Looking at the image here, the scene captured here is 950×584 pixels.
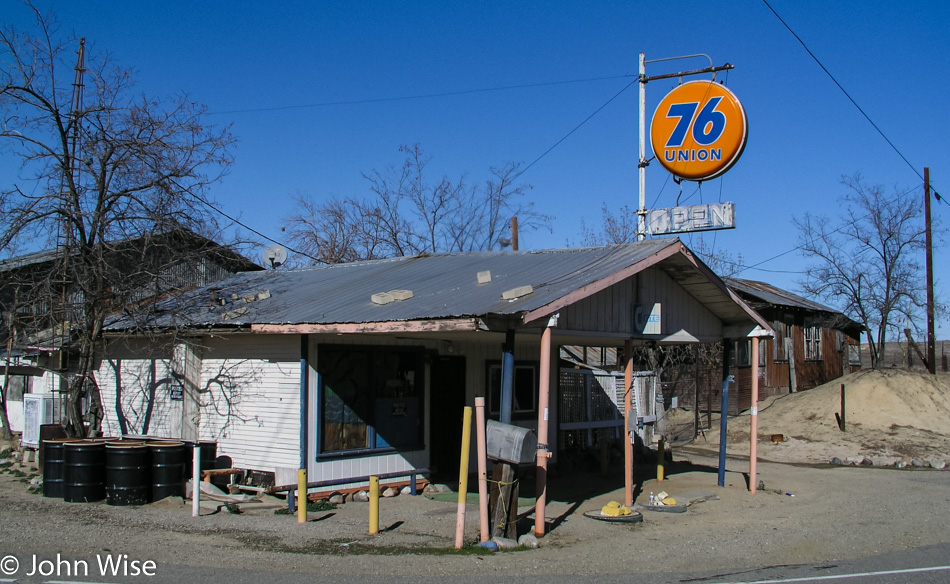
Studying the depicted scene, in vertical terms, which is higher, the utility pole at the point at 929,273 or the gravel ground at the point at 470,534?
the utility pole at the point at 929,273

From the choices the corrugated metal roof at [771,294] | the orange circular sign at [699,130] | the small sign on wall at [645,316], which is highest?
the orange circular sign at [699,130]

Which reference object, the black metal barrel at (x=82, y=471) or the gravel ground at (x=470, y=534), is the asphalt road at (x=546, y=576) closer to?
the gravel ground at (x=470, y=534)

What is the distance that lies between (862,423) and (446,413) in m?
15.6

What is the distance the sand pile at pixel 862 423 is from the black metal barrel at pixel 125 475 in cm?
1547

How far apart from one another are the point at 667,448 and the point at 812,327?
17.2 meters

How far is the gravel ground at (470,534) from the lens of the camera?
315 inches

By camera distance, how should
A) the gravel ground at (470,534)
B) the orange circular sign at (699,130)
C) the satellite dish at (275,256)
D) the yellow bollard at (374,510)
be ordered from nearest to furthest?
the gravel ground at (470,534) → the yellow bollard at (374,510) → the orange circular sign at (699,130) → the satellite dish at (275,256)

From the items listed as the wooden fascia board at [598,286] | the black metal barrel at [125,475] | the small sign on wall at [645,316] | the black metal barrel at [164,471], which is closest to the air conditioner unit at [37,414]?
the black metal barrel at [125,475]

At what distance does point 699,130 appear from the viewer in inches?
535

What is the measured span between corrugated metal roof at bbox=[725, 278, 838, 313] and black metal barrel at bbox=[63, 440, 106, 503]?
22220mm

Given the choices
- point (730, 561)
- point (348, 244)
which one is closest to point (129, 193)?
point (730, 561)

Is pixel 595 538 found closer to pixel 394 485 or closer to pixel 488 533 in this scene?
pixel 488 533

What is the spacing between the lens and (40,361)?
1571cm

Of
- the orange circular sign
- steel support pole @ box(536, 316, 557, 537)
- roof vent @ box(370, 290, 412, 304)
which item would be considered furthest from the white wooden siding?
the orange circular sign
